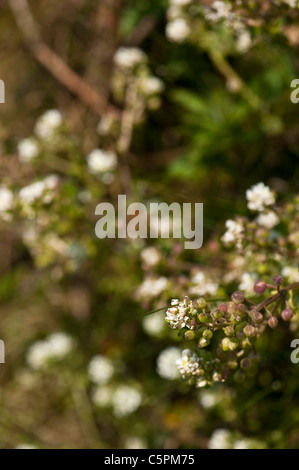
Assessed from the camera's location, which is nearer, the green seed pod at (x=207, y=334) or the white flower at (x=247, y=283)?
the green seed pod at (x=207, y=334)

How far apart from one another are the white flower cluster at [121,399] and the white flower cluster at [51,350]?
0.30m

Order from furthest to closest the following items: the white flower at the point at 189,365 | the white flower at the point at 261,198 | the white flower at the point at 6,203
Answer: the white flower at the point at 6,203
the white flower at the point at 261,198
the white flower at the point at 189,365

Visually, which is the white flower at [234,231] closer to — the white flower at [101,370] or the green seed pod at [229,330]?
the green seed pod at [229,330]

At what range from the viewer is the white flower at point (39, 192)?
2.31 metres

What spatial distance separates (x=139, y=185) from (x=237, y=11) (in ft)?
3.68

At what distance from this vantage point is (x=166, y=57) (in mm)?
3033

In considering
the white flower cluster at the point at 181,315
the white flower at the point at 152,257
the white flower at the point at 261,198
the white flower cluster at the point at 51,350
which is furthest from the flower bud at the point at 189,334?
the white flower cluster at the point at 51,350

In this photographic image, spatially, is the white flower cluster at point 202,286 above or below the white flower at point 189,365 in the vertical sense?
above

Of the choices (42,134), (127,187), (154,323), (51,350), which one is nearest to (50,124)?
(42,134)

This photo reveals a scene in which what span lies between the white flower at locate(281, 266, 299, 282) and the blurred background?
0.25 metres

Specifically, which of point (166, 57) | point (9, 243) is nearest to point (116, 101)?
point (166, 57)

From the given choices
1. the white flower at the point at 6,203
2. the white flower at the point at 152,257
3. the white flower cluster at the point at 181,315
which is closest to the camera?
the white flower cluster at the point at 181,315

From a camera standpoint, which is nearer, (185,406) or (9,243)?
(185,406)
